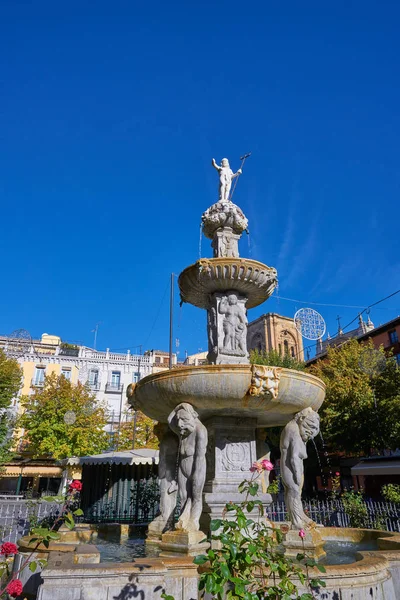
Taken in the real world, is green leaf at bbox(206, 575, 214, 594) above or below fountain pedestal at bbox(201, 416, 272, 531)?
below

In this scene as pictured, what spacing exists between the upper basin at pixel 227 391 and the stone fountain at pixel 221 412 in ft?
0.04

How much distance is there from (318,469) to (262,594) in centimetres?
2763

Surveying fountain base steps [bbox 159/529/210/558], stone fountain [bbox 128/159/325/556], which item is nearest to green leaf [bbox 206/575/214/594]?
stone fountain [bbox 128/159/325/556]

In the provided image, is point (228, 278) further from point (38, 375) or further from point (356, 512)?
point (38, 375)

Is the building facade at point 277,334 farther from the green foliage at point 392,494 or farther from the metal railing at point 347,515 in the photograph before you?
the metal railing at point 347,515

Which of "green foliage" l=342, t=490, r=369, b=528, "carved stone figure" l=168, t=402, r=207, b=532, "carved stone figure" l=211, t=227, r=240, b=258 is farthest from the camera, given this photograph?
"green foliage" l=342, t=490, r=369, b=528

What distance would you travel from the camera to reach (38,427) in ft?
98.3

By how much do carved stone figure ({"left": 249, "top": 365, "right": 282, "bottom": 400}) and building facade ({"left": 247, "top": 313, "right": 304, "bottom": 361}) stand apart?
48510mm

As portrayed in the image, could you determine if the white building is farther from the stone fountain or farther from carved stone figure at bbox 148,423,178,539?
carved stone figure at bbox 148,423,178,539

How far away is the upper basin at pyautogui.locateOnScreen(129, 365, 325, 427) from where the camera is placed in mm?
5844

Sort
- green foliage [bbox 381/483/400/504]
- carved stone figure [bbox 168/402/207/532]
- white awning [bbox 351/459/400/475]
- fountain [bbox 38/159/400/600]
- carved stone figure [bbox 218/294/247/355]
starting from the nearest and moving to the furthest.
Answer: fountain [bbox 38/159/400/600]
carved stone figure [bbox 168/402/207/532]
carved stone figure [bbox 218/294/247/355]
green foliage [bbox 381/483/400/504]
white awning [bbox 351/459/400/475]

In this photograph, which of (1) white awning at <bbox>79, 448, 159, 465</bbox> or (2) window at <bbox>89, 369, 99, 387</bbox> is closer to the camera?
(1) white awning at <bbox>79, 448, 159, 465</bbox>

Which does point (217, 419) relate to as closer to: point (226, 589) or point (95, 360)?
point (226, 589)

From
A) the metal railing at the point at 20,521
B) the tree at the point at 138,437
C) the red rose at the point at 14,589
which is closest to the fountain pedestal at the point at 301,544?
the red rose at the point at 14,589
